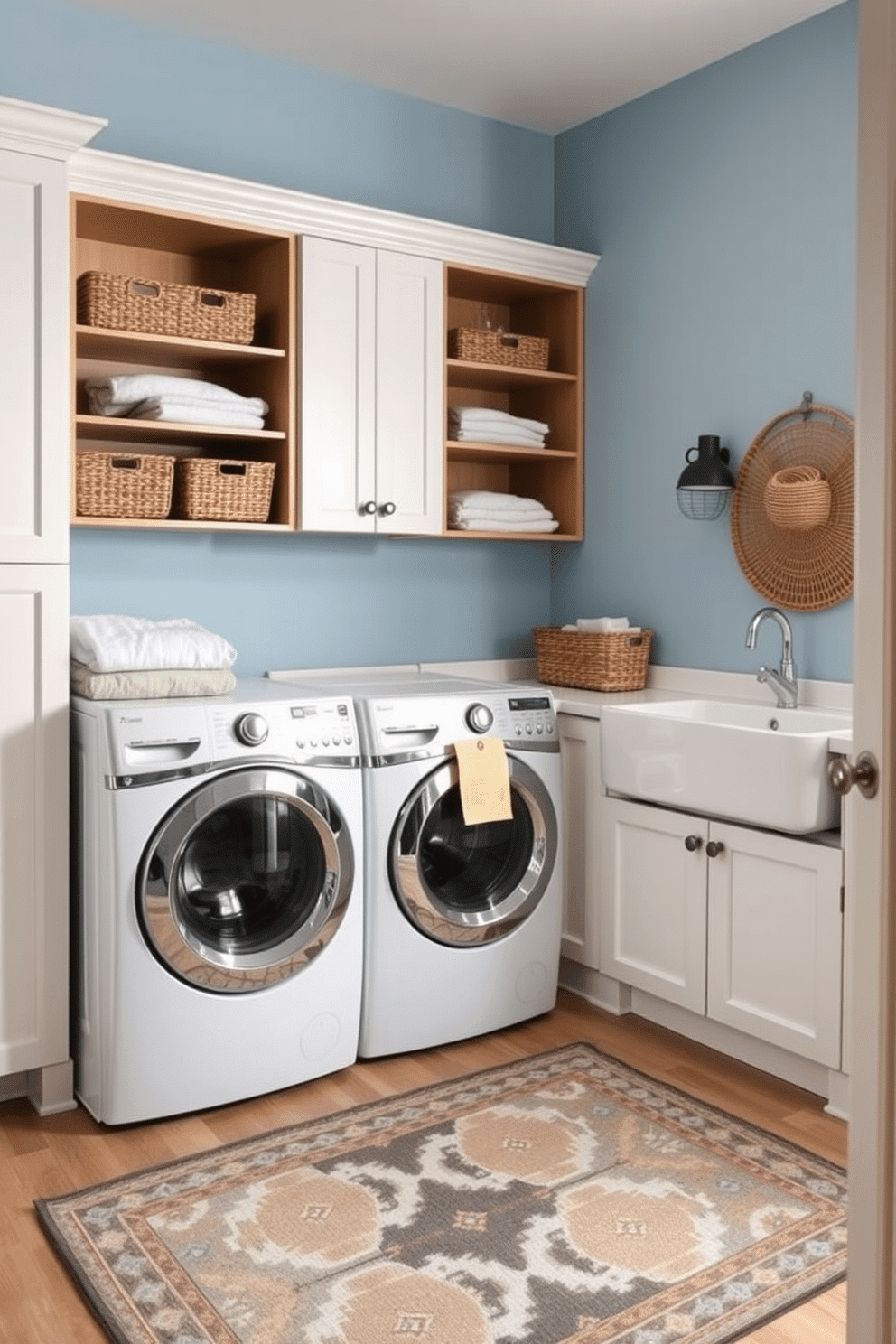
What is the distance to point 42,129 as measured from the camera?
2568mm

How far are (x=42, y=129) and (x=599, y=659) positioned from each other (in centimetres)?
201

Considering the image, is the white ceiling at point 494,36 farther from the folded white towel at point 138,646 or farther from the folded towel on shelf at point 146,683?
the folded towel on shelf at point 146,683

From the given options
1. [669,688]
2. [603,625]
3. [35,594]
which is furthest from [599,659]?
[35,594]

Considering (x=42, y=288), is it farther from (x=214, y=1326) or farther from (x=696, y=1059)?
(x=696, y=1059)

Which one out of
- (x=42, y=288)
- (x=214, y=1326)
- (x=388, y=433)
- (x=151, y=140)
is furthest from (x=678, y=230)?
(x=214, y=1326)

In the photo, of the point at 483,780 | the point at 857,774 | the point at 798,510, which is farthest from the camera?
the point at 798,510

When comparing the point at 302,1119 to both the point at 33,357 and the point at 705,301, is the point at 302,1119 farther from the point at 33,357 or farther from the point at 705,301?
the point at 705,301

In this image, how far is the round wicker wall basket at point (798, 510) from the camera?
10.3 feet

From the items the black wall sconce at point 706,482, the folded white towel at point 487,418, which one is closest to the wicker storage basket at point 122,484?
the folded white towel at point 487,418

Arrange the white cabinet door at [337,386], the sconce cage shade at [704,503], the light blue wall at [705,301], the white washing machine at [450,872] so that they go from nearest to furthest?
1. the white washing machine at [450,872]
2. the light blue wall at [705,301]
3. the white cabinet door at [337,386]
4. the sconce cage shade at [704,503]

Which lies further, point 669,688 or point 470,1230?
point 669,688

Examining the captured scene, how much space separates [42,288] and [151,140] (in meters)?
0.90

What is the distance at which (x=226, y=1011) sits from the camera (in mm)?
2709

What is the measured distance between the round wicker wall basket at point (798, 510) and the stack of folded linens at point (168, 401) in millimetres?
1395
